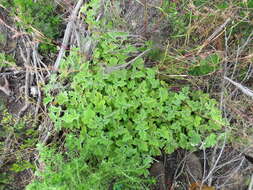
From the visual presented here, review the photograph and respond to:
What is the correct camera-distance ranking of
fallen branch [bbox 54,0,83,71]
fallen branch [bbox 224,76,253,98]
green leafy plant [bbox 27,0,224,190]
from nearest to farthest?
green leafy plant [bbox 27,0,224,190] < fallen branch [bbox 224,76,253,98] < fallen branch [bbox 54,0,83,71]

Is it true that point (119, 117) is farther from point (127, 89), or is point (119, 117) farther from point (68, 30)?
point (68, 30)

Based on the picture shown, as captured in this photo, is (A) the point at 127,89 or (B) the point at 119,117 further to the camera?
(A) the point at 127,89

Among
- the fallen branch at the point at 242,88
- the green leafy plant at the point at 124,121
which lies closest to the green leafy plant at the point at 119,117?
the green leafy plant at the point at 124,121

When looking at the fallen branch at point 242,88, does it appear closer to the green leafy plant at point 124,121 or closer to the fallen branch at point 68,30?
the green leafy plant at point 124,121

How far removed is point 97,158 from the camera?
261 cm

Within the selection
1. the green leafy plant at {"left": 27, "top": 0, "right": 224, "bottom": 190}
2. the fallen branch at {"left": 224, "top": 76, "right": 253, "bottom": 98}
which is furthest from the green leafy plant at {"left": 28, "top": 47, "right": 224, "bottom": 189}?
the fallen branch at {"left": 224, "top": 76, "right": 253, "bottom": 98}

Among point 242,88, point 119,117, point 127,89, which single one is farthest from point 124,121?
point 242,88

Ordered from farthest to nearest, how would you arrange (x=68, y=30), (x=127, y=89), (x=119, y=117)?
(x=68, y=30) < (x=127, y=89) < (x=119, y=117)

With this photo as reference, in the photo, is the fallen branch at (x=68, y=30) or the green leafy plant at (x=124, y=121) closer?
the green leafy plant at (x=124, y=121)

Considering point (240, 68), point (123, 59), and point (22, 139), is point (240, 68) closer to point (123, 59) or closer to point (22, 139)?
point (123, 59)

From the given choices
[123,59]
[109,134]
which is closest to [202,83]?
[123,59]

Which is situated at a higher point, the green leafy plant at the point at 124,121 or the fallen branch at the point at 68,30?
the fallen branch at the point at 68,30

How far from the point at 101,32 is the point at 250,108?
179cm

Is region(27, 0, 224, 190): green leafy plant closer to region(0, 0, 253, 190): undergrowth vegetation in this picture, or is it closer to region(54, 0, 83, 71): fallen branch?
region(0, 0, 253, 190): undergrowth vegetation
